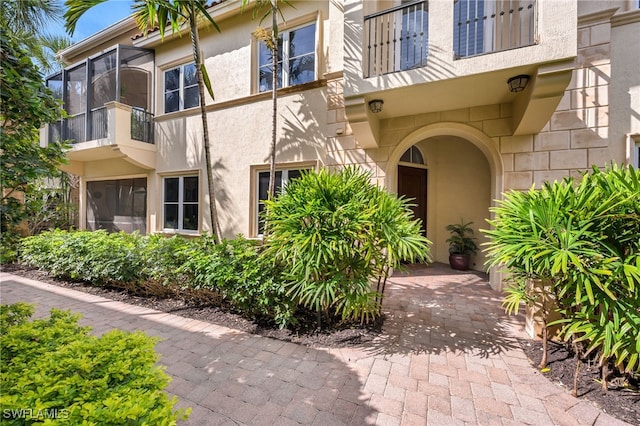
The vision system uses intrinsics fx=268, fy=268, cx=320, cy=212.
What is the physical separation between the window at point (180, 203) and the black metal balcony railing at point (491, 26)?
7.70m

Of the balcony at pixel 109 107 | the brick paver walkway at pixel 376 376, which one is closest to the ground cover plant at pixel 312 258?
the brick paver walkway at pixel 376 376

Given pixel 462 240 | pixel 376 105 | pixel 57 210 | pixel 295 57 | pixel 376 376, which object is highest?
pixel 295 57

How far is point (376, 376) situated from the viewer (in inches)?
117

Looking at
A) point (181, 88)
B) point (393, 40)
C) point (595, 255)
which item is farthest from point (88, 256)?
point (595, 255)

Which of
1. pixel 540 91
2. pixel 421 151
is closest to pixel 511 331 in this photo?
pixel 540 91

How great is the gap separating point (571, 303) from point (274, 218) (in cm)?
357

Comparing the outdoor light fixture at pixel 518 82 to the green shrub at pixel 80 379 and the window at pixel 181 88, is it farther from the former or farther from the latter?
the window at pixel 181 88

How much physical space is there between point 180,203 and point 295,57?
18.6 feet

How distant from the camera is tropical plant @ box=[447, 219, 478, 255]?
7438 millimetres

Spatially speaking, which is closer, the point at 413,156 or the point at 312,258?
the point at 312,258

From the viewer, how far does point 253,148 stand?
7.37m

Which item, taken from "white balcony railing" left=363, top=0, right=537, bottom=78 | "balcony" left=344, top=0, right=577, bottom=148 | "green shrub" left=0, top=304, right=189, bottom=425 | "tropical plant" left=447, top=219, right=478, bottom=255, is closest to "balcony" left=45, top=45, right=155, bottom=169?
"balcony" left=344, top=0, right=577, bottom=148

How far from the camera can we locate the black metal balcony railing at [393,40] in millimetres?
5070

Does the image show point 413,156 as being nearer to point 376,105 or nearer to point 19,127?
point 376,105
